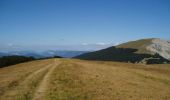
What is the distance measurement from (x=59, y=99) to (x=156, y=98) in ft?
44.6

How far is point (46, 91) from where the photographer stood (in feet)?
104

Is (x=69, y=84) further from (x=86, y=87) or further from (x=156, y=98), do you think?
(x=156, y=98)

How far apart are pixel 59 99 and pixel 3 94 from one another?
744 centimetres

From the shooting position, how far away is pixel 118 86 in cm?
3938

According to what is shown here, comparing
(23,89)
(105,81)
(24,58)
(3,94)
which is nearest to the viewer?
(3,94)

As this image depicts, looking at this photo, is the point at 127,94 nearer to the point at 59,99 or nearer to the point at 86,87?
the point at 86,87

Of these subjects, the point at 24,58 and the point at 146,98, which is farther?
the point at 24,58

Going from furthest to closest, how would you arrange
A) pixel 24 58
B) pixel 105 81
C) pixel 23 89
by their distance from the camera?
1. pixel 24 58
2. pixel 105 81
3. pixel 23 89

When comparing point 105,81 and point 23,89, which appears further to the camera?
point 105,81

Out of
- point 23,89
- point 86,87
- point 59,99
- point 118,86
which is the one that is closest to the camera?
point 59,99

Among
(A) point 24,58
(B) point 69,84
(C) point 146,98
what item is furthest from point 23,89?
(A) point 24,58

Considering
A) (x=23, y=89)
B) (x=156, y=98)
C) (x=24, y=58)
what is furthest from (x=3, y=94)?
(x=24, y=58)

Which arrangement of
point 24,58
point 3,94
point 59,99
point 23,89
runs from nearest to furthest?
point 59,99
point 3,94
point 23,89
point 24,58

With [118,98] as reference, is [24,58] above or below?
above
